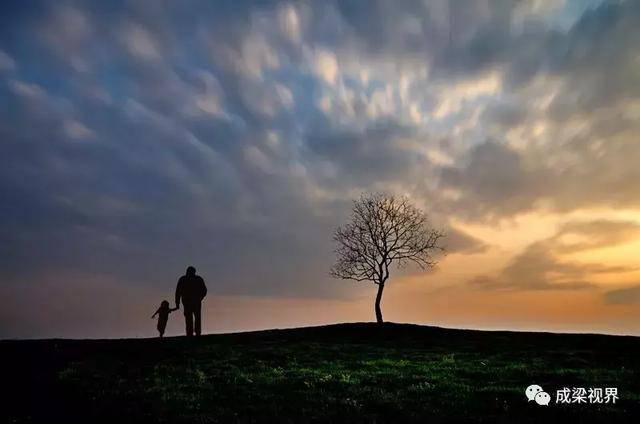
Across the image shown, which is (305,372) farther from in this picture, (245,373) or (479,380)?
(479,380)

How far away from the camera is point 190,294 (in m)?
35.9

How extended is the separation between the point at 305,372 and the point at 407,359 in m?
7.43

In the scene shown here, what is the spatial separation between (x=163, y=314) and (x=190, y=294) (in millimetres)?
2834

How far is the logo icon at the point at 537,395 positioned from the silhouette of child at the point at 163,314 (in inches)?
983

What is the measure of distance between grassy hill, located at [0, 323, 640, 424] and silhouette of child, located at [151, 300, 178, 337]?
395 centimetres

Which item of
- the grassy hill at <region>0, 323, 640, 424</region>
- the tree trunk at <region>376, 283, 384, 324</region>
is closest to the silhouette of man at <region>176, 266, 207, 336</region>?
the grassy hill at <region>0, 323, 640, 424</region>

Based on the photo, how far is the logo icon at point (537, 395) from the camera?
56.2 ft

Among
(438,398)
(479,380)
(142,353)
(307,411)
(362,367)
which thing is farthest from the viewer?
(142,353)

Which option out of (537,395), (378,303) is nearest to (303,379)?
(537,395)

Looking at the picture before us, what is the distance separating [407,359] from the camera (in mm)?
28578

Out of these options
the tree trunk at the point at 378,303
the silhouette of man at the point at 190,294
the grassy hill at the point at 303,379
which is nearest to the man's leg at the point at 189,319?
the silhouette of man at the point at 190,294

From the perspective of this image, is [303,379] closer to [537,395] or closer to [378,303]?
[537,395]

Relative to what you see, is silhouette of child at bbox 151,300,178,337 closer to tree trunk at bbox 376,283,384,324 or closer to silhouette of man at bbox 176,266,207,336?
silhouette of man at bbox 176,266,207,336

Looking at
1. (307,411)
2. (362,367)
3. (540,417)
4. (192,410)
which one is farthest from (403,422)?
(362,367)
